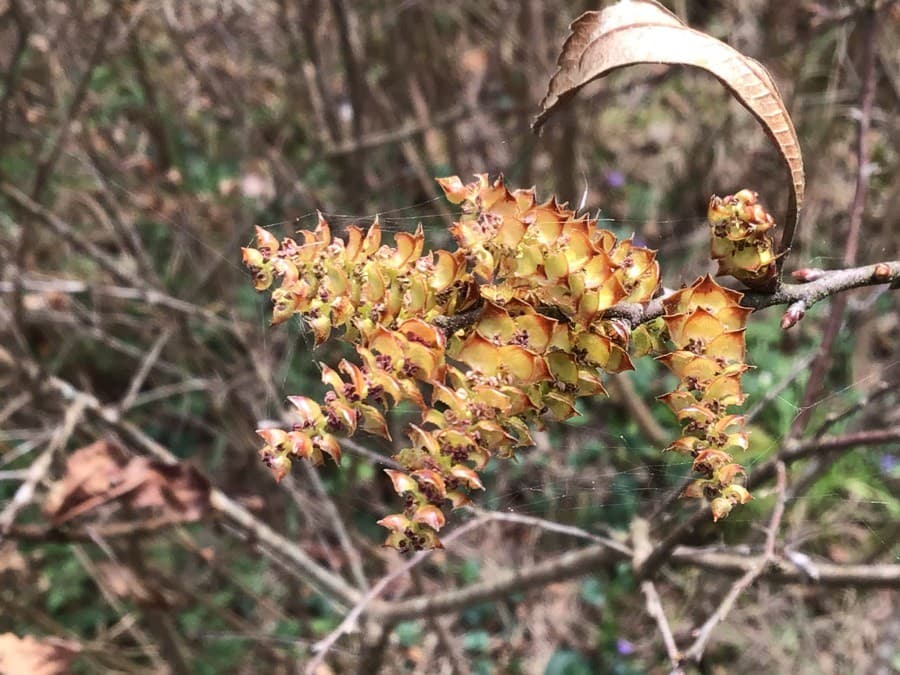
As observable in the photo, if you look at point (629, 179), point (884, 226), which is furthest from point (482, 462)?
point (629, 179)

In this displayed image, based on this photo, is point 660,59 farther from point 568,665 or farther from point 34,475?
point 568,665

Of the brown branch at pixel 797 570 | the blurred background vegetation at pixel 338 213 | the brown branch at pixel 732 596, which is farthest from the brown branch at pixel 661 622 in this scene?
the blurred background vegetation at pixel 338 213

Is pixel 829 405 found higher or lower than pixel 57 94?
lower

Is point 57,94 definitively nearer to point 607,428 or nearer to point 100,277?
point 100,277

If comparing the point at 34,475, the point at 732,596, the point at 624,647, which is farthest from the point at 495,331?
the point at 624,647

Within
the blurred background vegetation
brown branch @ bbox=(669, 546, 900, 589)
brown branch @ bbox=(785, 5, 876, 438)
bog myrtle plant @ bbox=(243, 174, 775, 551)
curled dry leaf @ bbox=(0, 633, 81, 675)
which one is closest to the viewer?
bog myrtle plant @ bbox=(243, 174, 775, 551)

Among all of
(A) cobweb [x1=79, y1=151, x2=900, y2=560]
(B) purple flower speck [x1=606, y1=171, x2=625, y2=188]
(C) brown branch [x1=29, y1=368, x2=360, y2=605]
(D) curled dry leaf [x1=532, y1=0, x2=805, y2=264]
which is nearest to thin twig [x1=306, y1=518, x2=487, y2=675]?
(A) cobweb [x1=79, y1=151, x2=900, y2=560]

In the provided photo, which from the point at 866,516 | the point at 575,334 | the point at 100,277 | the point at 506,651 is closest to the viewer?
the point at 575,334

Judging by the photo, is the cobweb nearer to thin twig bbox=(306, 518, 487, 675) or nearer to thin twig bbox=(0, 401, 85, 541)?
thin twig bbox=(306, 518, 487, 675)
